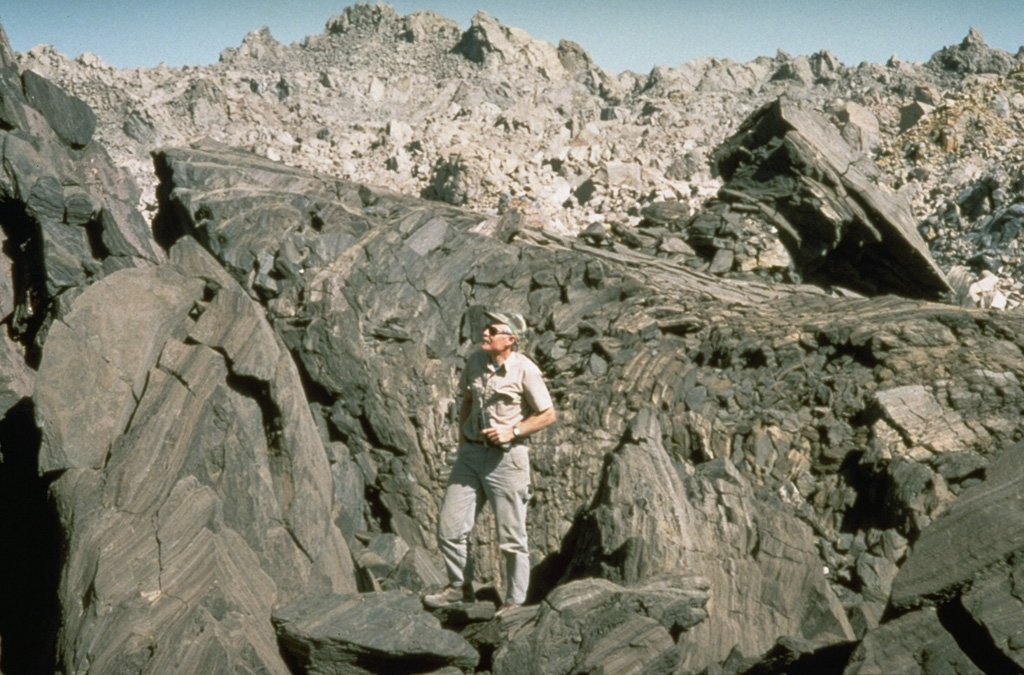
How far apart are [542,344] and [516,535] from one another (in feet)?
19.1

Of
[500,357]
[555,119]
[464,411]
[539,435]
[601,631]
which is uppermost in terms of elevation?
[555,119]

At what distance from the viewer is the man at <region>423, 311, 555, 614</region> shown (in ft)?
23.8

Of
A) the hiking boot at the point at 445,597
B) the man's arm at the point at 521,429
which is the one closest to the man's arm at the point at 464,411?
the man's arm at the point at 521,429

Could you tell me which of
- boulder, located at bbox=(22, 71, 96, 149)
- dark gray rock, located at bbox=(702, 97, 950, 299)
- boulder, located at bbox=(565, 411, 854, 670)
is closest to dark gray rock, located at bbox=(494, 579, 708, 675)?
boulder, located at bbox=(565, 411, 854, 670)

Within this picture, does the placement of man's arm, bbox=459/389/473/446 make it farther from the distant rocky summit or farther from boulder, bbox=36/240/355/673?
boulder, bbox=36/240/355/673

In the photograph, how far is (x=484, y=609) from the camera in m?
7.29

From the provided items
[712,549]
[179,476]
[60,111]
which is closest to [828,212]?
[712,549]

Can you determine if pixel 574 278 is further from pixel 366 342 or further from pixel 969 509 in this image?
pixel 969 509

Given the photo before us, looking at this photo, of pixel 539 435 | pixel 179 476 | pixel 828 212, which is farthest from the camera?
pixel 828 212

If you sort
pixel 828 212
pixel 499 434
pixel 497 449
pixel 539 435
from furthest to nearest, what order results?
pixel 828 212
pixel 539 435
pixel 497 449
pixel 499 434

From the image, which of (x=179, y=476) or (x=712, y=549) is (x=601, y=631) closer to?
(x=712, y=549)

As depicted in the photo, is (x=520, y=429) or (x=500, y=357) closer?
(x=520, y=429)

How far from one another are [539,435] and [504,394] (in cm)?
436

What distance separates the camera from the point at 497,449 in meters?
7.33
